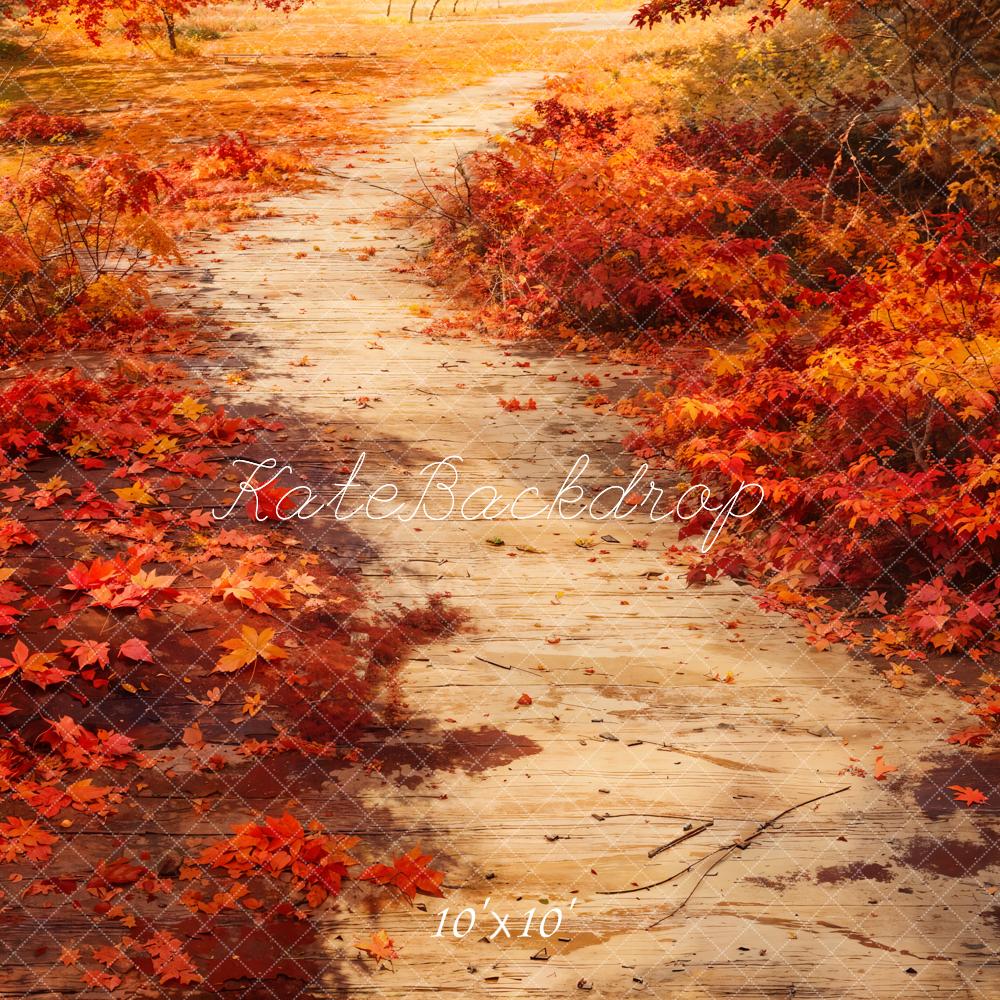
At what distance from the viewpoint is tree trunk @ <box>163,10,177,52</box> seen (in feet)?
61.8

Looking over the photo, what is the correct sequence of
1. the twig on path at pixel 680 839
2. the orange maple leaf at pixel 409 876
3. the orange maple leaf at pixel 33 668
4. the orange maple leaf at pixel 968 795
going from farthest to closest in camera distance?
the orange maple leaf at pixel 33 668
the orange maple leaf at pixel 968 795
the twig on path at pixel 680 839
the orange maple leaf at pixel 409 876

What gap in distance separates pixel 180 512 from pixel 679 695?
11.2 ft

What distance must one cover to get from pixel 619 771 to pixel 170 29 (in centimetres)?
1889

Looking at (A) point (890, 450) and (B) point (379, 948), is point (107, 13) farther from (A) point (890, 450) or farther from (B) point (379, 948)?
(B) point (379, 948)

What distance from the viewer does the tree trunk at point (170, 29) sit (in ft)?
61.8

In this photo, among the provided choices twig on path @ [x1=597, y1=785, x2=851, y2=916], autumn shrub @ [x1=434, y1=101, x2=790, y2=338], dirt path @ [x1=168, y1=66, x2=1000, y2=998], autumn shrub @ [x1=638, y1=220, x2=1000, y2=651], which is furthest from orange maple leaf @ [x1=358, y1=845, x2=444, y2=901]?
autumn shrub @ [x1=434, y1=101, x2=790, y2=338]

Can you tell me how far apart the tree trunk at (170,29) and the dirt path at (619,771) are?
44.8ft

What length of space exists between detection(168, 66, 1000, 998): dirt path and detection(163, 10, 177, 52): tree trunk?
1364 centimetres

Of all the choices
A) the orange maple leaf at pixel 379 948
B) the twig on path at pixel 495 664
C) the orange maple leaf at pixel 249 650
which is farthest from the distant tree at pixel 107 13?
the orange maple leaf at pixel 379 948

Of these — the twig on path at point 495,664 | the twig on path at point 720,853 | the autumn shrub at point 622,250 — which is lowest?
the twig on path at point 720,853

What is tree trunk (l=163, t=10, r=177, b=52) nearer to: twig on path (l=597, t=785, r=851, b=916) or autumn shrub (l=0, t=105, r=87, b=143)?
autumn shrub (l=0, t=105, r=87, b=143)

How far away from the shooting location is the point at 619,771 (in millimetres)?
4770

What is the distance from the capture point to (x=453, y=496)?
23.8 ft

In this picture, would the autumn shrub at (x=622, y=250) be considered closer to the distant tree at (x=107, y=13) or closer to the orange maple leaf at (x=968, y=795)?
the orange maple leaf at (x=968, y=795)
